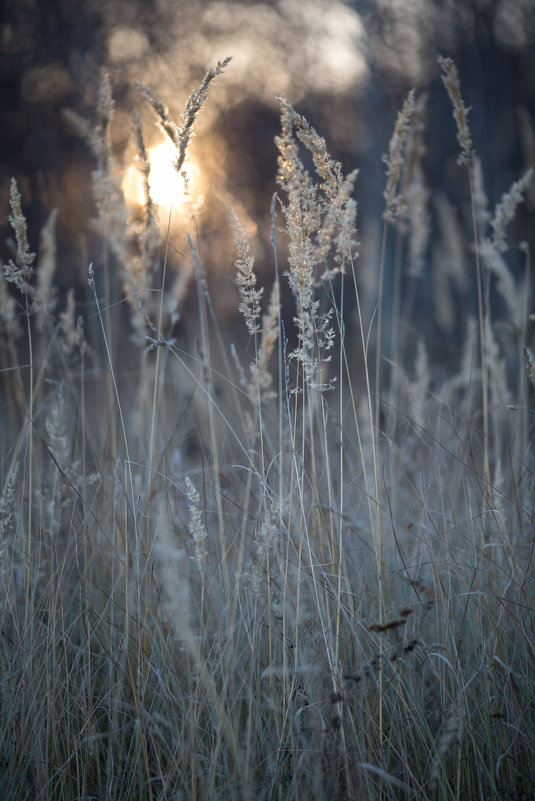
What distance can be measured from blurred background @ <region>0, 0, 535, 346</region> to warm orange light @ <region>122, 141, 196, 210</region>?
26 mm

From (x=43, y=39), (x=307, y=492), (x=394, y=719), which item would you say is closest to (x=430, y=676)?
(x=394, y=719)

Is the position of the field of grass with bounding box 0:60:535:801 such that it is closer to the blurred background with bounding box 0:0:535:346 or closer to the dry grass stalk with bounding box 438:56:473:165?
the dry grass stalk with bounding box 438:56:473:165

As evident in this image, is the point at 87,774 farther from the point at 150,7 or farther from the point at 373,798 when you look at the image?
the point at 150,7

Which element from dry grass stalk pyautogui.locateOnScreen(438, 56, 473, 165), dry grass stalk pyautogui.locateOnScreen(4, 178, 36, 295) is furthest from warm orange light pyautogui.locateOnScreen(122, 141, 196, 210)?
dry grass stalk pyautogui.locateOnScreen(438, 56, 473, 165)

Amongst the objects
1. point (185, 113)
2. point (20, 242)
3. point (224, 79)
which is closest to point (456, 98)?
point (185, 113)

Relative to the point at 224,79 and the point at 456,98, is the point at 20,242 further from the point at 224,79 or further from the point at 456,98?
the point at 224,79

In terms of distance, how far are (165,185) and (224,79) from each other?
1.20 m

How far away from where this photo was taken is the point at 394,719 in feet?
3.49

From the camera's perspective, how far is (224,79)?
228 cm

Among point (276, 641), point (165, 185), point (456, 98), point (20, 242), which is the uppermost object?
point (456, 98)

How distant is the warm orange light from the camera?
4.08 feet

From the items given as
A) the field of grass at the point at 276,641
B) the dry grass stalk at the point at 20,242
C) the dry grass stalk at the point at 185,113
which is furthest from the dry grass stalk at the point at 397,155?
the dry grass stalk at the point at 20,242

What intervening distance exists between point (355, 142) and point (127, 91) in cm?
162

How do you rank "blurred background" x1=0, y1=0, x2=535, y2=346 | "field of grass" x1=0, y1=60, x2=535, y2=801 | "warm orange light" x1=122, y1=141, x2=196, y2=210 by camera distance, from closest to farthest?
"field of grass" x1=0, y1=60, x2=535, y2=801, "warm orange light" x1=122, y1=141, x2=196, y2=210, "blurred background" x1=0, y1=0, x2=535, y2=346
